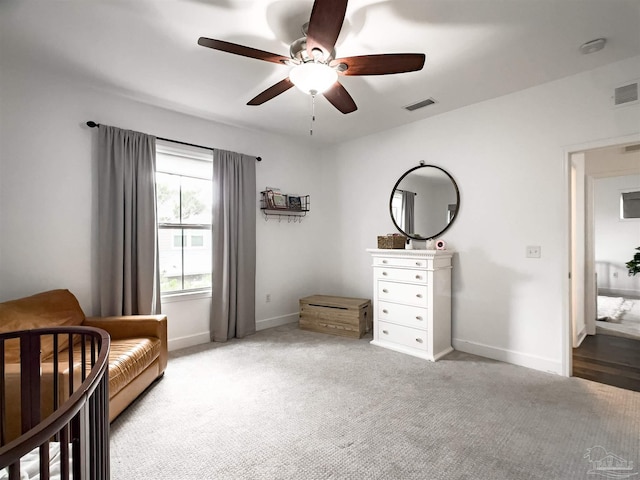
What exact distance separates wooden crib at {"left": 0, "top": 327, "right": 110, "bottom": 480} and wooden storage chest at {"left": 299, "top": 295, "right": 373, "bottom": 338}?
2.67 meters

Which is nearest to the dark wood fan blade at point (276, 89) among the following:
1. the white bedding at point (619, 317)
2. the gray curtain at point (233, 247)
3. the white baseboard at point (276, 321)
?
the gray curtain at point (233, 247)

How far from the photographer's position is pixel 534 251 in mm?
2955

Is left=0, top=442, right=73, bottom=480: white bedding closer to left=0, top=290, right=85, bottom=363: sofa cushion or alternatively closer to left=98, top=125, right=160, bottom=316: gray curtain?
left=0, top=290, right=85, bottom=363: sofa cushion

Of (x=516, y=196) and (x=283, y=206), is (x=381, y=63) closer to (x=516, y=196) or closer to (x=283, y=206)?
(x=516, y=196)

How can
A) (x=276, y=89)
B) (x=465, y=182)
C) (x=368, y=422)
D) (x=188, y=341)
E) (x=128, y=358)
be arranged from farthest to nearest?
(x=188, y=341) < (x=465, y=182) < (x=276, y=89) < (x=128, y=358) < (x=368, y=422)

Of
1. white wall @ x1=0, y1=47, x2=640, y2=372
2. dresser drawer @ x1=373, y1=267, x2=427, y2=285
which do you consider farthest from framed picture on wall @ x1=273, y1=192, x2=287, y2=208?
dresser drawer @ x1=373, y1=267, x2=427, y2=285

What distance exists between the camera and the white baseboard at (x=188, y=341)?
344 cm

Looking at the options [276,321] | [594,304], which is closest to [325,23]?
[276,321]

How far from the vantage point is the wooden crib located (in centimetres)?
68

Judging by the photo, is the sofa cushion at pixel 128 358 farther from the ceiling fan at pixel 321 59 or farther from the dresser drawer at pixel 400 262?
the dresser drawer at pixel 400 262

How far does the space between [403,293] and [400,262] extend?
330 millimetres

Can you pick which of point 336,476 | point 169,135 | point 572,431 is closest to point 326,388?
point 336,476

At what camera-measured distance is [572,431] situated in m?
1.98

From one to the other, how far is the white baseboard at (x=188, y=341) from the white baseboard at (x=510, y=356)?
2.78 m
